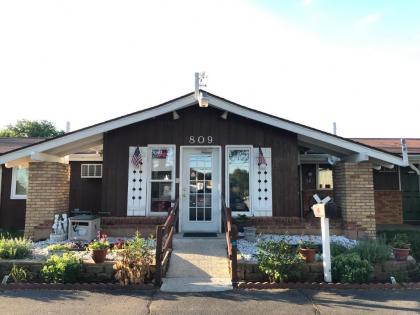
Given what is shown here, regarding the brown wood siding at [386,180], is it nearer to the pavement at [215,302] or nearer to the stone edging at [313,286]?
the stone edging at [313,286]

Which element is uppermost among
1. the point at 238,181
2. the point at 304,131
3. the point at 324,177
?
the point at 304,131

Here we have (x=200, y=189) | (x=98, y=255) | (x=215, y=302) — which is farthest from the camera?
(x=200, y=189)

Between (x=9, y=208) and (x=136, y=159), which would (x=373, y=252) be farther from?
(x=9, y=208)

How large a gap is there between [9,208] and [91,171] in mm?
2953

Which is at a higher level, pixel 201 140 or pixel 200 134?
pixel 200 134

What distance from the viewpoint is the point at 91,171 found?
13539 mm

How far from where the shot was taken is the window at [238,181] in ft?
32.4

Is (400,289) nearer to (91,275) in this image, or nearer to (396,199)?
(91,275)

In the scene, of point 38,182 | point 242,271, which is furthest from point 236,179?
point 38,182

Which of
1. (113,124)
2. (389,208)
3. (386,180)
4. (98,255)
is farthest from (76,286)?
(386,180)

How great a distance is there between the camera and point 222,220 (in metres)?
9.72

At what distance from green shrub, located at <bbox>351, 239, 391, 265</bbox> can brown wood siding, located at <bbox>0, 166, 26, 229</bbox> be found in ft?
35.4

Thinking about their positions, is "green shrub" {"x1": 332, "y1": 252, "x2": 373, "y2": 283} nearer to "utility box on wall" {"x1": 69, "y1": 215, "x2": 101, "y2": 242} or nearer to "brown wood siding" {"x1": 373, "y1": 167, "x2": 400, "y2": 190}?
"utility box on wall" {"x1": 69, "y1": 215, "x2": 101, "y2": 242}

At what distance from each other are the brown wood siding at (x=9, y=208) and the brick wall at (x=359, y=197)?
1039cm
